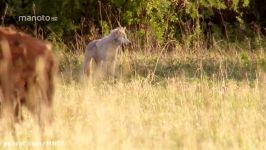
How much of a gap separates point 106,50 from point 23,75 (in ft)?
26.6


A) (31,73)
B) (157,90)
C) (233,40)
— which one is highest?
(31,73)

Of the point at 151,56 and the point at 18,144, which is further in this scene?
the point at 151,56

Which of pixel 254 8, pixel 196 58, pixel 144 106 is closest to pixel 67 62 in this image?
pixel 196 58

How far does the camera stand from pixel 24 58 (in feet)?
20.5

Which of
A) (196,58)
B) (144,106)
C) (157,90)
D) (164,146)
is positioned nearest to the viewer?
(164,146)

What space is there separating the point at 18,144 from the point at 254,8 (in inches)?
756

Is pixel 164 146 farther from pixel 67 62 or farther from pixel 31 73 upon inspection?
pixel 67 62

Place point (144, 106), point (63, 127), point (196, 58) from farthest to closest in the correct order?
point (196, 58) → point (144, 106) → point (63, 127)

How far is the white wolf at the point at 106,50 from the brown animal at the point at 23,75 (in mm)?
7209

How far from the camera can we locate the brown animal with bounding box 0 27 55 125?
6.17 m

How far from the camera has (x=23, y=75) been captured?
6.25m
